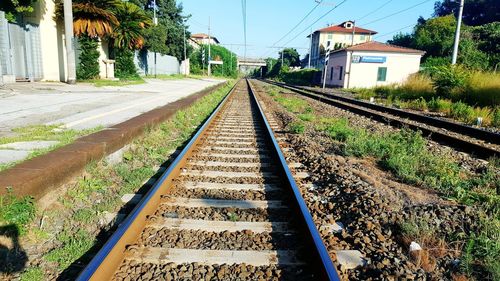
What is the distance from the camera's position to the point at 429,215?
3.25 meters

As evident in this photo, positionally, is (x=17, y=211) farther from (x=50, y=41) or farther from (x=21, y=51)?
(x=50, y=41)

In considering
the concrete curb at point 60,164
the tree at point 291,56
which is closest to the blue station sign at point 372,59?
the concrete curb at point 60,164

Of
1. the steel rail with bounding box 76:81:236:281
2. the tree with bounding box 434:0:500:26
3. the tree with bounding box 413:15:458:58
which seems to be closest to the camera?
the steel rail with bounding box 76:81:236:281

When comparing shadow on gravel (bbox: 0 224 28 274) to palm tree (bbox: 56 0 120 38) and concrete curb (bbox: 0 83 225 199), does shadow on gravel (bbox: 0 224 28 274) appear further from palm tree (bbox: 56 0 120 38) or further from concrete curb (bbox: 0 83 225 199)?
palm tree (bbox: 56 0 120 38)

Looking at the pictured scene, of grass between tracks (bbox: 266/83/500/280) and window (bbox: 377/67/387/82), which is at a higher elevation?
window (bbox: 377/67/387/82)

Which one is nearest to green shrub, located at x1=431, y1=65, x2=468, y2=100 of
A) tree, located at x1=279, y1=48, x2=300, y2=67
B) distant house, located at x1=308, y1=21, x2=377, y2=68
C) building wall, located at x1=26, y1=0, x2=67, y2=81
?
building wall, located at x1=26, y1=0, x2=67, y2=81

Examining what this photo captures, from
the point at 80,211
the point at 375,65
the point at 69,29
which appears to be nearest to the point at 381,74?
the point at 375,65

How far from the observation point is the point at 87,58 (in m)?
20.2

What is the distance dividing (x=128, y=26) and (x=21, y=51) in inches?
344

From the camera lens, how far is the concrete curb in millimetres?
3102

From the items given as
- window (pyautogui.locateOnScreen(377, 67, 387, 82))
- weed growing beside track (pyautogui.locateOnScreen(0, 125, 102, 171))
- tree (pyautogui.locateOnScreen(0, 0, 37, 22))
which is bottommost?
weed growing beside track (pyautogui.locateOnScreen(0, 125, 102, 171))

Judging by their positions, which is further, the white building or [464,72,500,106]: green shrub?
the white building

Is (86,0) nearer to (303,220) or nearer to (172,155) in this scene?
(172,155)

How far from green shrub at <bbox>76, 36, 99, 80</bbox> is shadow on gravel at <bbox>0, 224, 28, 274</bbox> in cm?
1970
